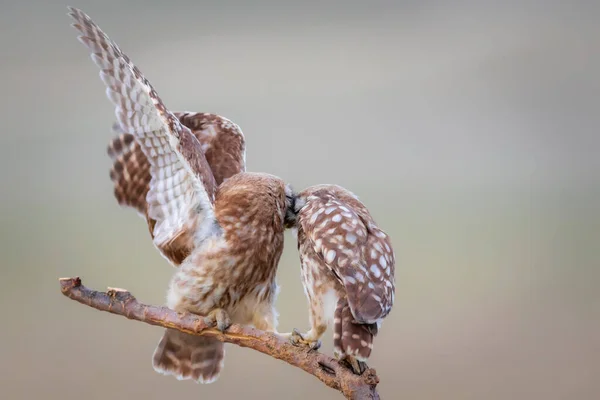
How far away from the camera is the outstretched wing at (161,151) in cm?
159

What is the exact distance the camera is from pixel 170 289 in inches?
69.9

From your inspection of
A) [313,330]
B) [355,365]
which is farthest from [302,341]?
[355,365]

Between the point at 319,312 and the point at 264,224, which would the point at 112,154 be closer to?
the point at 264,224

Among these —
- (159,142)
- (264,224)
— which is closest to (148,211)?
(159,142)

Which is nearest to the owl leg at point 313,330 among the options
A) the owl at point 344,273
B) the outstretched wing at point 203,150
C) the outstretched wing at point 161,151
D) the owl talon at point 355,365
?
the owl at point 344,273

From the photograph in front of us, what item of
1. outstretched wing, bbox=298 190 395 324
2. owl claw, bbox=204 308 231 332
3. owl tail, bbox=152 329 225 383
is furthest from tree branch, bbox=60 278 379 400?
owl tail, bbox=152 329 225 383

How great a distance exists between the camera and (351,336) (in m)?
1.39

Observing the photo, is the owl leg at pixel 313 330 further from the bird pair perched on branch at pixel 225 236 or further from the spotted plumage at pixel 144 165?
the spotted plumage at pixel 144 165

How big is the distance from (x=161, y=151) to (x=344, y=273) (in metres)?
0.57

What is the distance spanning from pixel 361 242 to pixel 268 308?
0.47 metres

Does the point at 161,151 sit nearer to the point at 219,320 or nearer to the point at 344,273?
the point at 219,320

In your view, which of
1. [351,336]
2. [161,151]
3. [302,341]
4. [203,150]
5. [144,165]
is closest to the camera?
[351,336]

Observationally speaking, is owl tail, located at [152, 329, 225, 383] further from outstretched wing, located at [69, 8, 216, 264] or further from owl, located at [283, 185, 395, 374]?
owl, located at [283, 185, 395, 374]

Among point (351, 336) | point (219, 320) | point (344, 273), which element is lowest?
point (219, 320)
